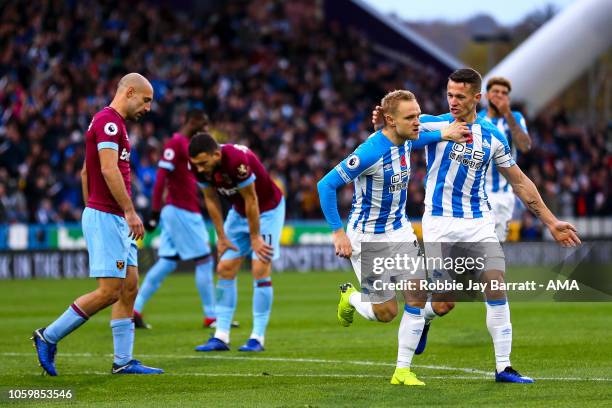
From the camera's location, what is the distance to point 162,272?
13672mm

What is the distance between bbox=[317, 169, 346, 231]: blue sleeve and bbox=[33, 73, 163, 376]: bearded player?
59.7 inches

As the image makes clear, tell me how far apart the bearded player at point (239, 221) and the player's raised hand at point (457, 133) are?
250 cm

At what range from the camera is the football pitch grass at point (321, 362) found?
7.65 m

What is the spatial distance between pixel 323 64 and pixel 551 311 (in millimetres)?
19619

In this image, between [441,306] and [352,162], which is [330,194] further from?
[441,306]

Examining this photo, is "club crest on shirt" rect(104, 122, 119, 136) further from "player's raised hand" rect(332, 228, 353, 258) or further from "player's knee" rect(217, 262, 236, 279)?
"player's knee" rect(217, 262, 236, 279)

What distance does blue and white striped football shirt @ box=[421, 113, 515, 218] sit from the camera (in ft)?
28.5

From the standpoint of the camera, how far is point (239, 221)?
11367 millimetres

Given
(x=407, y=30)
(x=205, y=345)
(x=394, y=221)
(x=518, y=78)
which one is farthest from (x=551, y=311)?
(x=407, y=30)

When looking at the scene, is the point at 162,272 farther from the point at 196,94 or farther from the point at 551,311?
the point at 196,94

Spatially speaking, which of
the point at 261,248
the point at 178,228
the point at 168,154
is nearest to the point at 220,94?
the point at 178,228

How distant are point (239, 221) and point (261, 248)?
1104 millimetres

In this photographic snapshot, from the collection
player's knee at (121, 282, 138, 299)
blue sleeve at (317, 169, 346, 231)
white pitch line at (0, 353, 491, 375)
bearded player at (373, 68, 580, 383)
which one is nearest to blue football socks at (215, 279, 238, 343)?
white pitch line at (0, 353, 491, 375)

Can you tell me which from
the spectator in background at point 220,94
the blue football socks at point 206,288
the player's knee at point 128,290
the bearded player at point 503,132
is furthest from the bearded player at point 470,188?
the spectator in background at point 220,94
